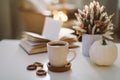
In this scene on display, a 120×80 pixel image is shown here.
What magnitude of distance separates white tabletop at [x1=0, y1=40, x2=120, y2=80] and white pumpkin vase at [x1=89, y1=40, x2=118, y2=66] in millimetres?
25

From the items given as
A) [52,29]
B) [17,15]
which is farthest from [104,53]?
[17,15]

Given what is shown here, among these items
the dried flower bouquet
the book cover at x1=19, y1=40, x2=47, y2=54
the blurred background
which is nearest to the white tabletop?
the book cover at x1=19, y1=40, x2=47, y2=54

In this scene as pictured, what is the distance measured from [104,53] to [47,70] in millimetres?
230

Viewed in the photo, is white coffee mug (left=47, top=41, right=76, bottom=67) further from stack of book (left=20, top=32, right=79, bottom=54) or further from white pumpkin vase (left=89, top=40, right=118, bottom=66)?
stack of book (left=20, top=32, right=79, bottom=54)

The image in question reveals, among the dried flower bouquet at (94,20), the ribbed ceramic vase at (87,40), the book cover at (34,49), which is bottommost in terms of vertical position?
the book cover at (34,49)

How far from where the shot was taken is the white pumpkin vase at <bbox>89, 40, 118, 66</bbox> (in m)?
0.86

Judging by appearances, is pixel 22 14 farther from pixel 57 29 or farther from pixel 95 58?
pixel 95 58

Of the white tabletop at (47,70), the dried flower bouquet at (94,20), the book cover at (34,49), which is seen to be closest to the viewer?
the white tabletop at (47,70)

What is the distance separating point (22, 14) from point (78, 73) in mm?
2804

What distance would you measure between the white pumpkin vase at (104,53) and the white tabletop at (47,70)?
0.08 feet

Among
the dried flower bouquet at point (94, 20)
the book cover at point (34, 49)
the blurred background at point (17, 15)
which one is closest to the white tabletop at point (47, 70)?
the book cover at point (34, 49)

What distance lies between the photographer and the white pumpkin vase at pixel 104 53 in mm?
855

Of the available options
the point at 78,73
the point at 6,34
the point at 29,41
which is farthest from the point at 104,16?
the point at 6,34

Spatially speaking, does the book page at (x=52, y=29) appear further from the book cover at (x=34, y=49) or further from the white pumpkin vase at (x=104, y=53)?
the white pumpkin vase at (x=104, y=53)
